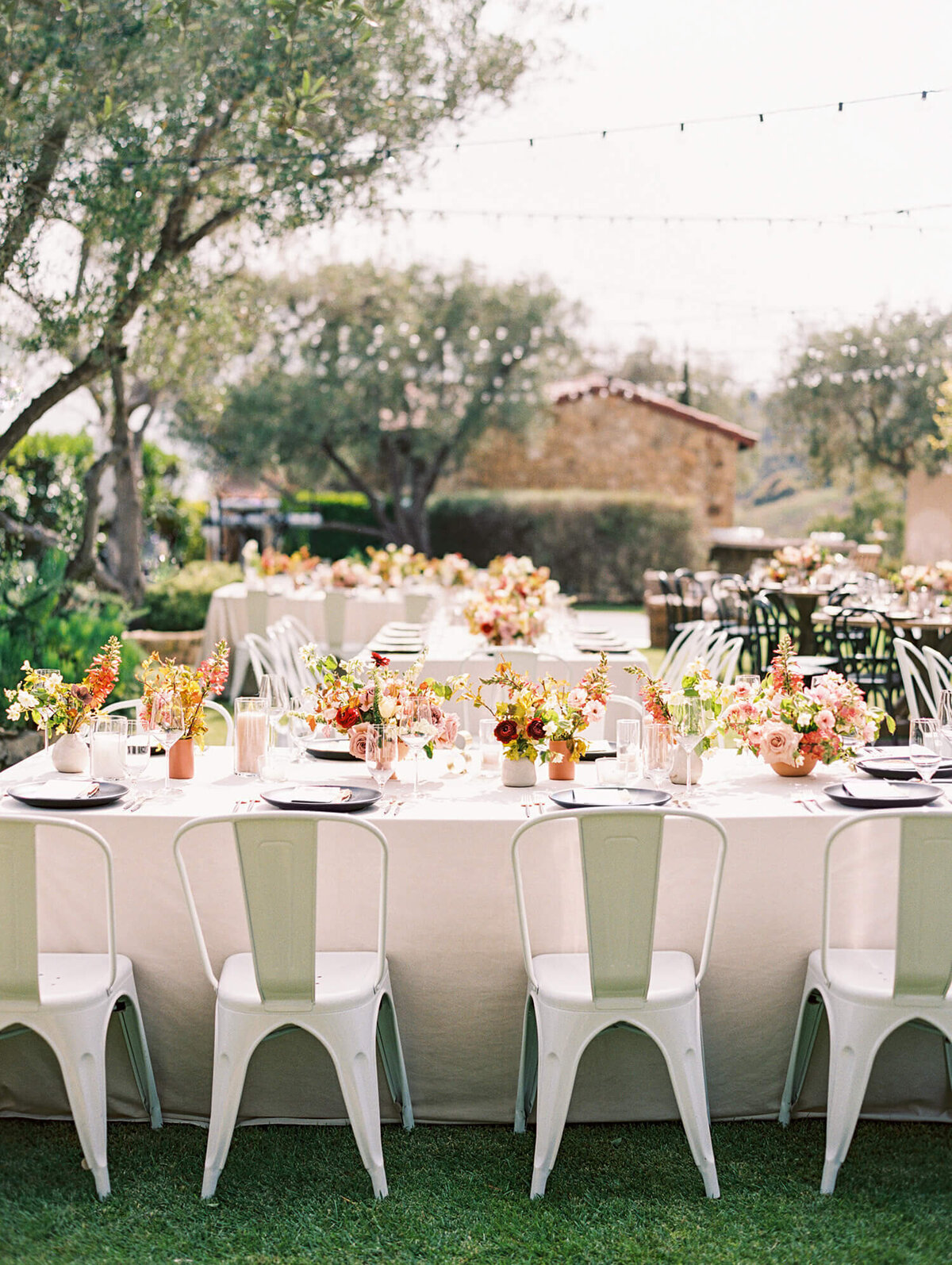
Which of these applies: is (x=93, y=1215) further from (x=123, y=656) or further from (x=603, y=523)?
(x=603, y=523)

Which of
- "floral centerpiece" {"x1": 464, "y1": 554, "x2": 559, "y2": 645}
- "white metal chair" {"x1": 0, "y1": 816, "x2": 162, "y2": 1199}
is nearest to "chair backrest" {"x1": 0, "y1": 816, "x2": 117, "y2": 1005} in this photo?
"white metal chair" {"x1": 0, "y1": 816, "x2": 162, "y2": 1199}

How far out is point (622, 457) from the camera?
2567cm

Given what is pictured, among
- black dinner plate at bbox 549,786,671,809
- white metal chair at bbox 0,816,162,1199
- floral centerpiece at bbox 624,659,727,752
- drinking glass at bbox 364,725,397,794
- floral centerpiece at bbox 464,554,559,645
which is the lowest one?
white metal chair at bbox 0,816,162,1199

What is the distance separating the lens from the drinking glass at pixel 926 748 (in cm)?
349

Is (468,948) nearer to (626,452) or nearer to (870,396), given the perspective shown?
(626,452)

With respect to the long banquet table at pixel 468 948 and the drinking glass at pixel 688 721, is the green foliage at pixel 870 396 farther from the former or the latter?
the long banquet table at pixel 468 948

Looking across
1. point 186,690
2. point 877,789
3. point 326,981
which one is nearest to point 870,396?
point 877,789

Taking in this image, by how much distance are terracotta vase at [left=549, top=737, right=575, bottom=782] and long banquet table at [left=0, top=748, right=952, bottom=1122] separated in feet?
1.15

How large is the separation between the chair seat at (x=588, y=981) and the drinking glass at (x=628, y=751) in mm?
522

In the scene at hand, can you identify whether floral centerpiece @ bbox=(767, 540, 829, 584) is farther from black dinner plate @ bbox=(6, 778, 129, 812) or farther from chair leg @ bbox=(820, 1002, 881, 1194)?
black dinner plate @ bbox=(6, 778, 129, 812)

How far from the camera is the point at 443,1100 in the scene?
11.1 ft

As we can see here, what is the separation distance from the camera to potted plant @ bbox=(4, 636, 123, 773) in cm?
371

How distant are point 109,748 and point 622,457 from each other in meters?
22.7

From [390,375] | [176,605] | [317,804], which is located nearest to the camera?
[317,804]
